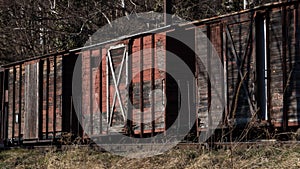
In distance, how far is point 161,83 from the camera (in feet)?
44.8

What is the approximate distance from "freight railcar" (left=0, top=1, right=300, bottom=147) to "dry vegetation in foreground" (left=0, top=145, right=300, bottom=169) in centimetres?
74

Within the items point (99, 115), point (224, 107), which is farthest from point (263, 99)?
point (99, 115)

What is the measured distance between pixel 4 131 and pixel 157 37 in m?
8.99

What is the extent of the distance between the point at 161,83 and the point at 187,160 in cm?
375

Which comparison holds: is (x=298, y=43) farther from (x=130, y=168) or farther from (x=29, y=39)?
(x=29, y=39)

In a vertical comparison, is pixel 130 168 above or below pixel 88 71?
below

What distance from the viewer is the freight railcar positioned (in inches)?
432

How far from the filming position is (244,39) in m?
11.7

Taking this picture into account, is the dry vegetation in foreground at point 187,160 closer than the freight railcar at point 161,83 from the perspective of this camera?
Yes

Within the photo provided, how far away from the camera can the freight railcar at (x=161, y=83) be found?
11.0 meters

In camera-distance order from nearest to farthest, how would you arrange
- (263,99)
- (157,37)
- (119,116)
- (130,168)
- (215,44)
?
(130,168), (263,99), (215,44), (157,37), (119,116)

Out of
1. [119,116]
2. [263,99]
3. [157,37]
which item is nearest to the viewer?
[263,99]

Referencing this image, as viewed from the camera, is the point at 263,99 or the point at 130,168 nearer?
the point at 130,168

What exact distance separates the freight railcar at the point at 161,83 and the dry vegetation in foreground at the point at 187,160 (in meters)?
0.74
